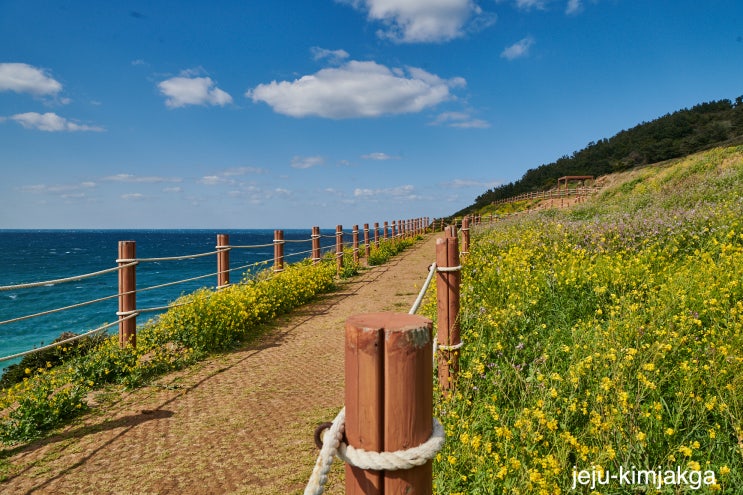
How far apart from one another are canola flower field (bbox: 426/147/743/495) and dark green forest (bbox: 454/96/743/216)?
155 ft

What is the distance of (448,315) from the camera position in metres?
3.34

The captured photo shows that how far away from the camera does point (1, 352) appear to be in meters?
13.1

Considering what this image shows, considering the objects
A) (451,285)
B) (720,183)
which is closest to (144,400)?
(451,285)

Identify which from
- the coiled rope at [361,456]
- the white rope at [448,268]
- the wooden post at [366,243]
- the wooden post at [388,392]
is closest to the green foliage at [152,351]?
the white rope at [448,268]

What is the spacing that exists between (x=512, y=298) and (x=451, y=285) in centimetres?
159

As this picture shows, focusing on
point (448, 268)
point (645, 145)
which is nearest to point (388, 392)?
point (448, 268)

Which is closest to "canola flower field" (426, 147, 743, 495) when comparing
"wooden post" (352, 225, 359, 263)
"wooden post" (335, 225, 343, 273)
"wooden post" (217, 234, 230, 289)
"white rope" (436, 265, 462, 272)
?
"white rope" (436, 265, 462, 272)

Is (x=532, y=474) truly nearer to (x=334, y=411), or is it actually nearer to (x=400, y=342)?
(x=400, y=342)

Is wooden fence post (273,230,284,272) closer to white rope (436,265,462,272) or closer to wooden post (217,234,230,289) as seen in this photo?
wooden post (217,234,230,289)

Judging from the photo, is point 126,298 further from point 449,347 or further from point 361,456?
point 361,456

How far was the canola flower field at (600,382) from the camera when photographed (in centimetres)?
232

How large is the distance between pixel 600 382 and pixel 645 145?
194ft

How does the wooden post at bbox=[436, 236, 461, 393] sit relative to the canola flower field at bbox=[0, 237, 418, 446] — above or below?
above

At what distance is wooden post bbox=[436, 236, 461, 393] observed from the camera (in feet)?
10.9
